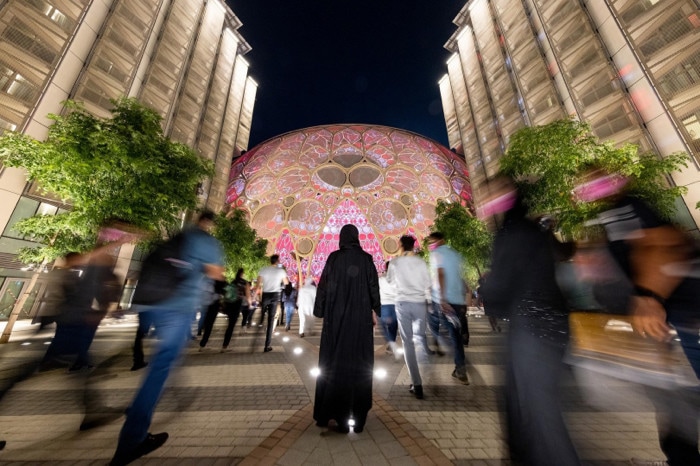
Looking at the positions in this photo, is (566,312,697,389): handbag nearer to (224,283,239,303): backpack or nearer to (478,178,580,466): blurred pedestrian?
(478,178,580,466): blurred pedestrian

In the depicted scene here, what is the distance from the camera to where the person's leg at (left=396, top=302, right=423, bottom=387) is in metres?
3.39

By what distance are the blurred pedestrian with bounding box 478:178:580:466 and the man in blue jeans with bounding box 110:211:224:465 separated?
101 inches

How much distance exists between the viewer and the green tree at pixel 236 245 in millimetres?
22375

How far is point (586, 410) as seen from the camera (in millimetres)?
2975

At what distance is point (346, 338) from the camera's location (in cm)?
270

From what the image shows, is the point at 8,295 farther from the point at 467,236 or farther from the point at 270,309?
the point at 467,236

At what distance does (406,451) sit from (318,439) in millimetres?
775

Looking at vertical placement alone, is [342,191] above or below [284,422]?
above

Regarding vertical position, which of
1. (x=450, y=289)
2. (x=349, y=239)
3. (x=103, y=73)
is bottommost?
(x=450, y=289)

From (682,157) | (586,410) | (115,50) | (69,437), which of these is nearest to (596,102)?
(682,157)

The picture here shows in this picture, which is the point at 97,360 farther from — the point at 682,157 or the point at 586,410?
the point at 682,157

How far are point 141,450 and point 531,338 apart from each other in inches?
119

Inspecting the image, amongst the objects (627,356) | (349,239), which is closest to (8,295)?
(349,239)

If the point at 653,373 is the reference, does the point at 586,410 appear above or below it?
below
